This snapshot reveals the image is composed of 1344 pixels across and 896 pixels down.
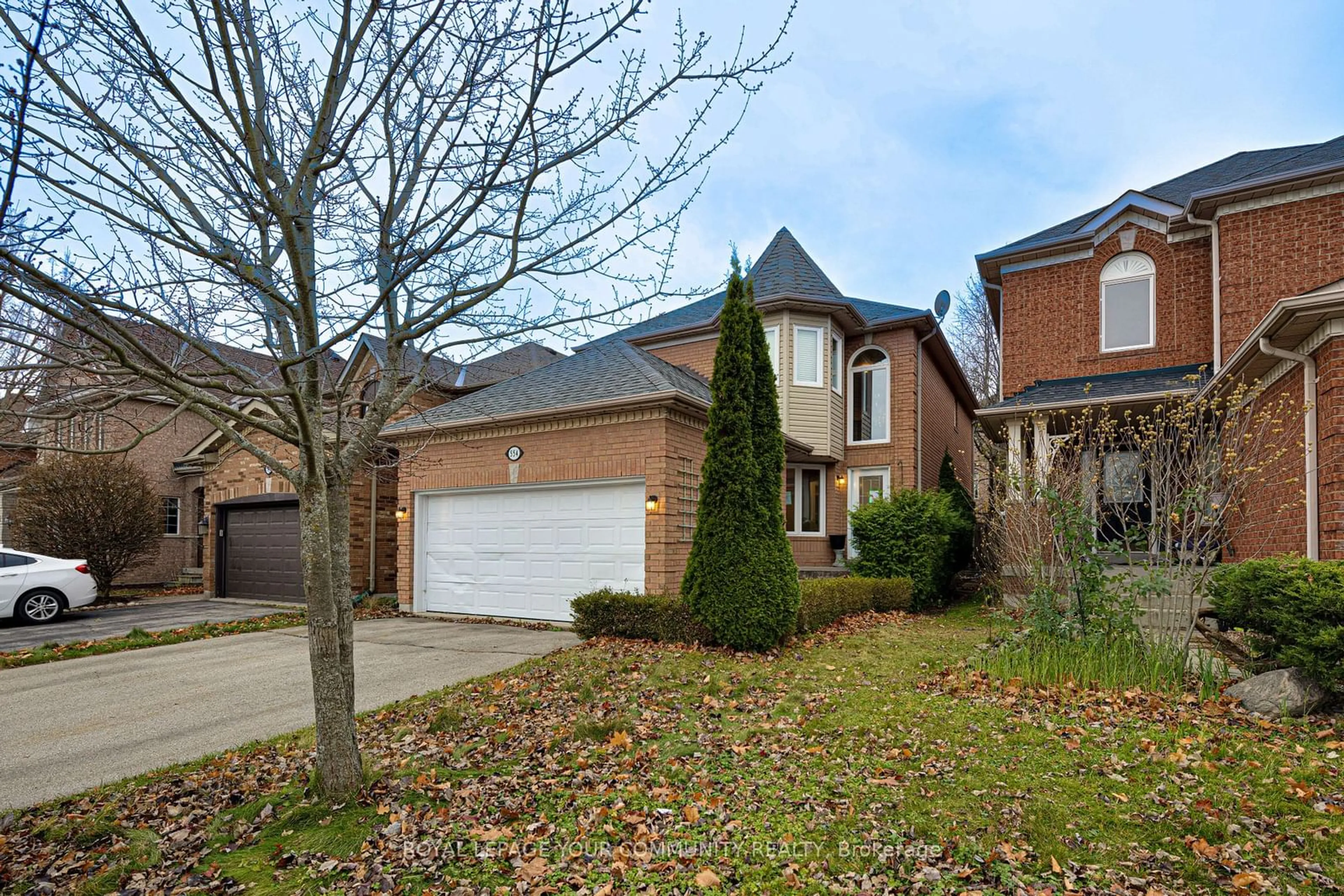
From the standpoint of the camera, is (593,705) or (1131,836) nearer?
(1131,836)

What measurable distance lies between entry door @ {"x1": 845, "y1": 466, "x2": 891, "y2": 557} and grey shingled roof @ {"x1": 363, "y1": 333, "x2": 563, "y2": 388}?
710 cm

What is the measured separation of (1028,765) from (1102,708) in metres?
1.41

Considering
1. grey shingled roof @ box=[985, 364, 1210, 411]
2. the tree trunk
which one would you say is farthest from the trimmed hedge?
grey shingled roof @ box=[985, 364, 1210, 411]

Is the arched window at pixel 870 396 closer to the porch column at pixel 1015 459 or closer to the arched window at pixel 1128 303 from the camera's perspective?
the porch column at pixel 1015 459

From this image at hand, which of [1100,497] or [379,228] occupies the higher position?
[379,228]

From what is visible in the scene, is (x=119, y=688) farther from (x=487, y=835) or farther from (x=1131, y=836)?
(x=1131, y=836)

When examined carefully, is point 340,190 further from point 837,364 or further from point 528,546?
point 837,364

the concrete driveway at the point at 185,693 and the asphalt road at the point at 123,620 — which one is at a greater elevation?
the concrete driveway at the point at 185,693

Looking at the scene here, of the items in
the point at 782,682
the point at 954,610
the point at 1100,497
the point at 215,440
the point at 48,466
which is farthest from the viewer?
the point at 215,440

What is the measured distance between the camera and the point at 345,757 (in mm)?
3674

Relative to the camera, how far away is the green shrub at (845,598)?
8.50m

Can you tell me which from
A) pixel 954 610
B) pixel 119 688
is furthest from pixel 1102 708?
pixel 119 688

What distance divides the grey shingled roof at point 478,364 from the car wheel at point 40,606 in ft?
21.2

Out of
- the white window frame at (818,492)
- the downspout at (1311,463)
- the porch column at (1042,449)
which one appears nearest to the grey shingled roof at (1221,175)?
the porch column at (1042,449)
